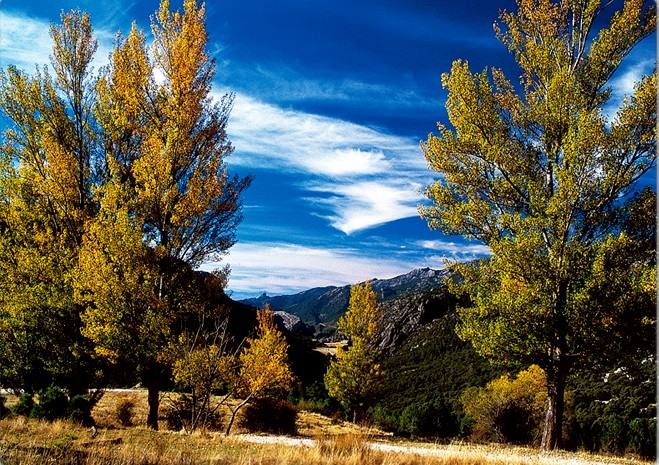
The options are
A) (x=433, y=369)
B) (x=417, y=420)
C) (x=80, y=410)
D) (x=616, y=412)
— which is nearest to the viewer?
(x=80, y=410)

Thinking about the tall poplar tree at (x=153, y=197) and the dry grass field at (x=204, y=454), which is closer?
the dry grass field at (x=204, y=454)

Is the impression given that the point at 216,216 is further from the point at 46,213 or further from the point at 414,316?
the point at 414,316

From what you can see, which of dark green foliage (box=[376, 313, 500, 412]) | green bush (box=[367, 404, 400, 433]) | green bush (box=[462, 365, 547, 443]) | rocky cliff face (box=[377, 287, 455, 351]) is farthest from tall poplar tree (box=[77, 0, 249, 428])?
rocky cliff face (box=[377, 287, 455, 351])

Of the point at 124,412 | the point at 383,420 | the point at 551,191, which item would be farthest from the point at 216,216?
the point at 383,420

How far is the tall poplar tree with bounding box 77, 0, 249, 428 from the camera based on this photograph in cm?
1191

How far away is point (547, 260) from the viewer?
10367mm

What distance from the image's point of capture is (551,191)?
1123cm

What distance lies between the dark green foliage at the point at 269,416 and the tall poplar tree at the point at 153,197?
25.3 ft

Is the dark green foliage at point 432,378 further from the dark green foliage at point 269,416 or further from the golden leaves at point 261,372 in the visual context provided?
the golden leaves at point 261,372

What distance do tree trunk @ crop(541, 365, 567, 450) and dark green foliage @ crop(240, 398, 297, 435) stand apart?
1189 cm

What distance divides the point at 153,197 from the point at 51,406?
9210 mm

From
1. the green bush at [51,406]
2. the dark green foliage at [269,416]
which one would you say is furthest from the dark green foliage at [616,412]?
the green bush at [51,406]

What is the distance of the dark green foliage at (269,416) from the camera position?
797 inches

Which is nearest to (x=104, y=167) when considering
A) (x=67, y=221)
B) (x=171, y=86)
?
(x=67, y=221)
